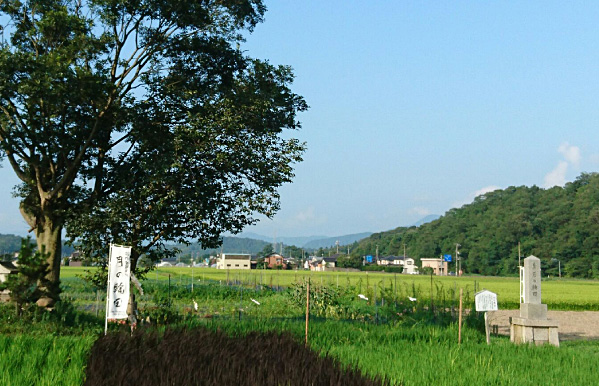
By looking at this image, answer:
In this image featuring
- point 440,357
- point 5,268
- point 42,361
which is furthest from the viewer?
point 5,268

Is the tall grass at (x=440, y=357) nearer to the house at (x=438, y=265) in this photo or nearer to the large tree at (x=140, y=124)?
the large tree at (x=140, y=124)

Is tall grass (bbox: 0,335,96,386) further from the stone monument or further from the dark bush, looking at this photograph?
the stone monument

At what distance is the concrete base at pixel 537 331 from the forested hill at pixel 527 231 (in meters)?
70.7

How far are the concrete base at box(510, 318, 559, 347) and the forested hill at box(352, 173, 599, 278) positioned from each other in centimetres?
7068

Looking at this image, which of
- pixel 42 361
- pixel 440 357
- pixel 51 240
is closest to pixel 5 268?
pixel 51 240

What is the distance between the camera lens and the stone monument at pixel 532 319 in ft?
43.9

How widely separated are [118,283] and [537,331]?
9.79m

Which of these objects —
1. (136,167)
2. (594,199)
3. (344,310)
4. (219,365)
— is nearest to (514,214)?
(594,199)

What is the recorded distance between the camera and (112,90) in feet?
45.8

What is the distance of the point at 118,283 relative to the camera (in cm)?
931

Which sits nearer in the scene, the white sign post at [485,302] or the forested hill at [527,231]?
the white sign post at [485,302]

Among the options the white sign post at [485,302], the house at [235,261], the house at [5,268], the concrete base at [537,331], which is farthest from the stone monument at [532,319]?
the house at [235,261]

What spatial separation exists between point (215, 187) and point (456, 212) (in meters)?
118

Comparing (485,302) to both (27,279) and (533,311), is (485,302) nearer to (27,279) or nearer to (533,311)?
(533,311)
